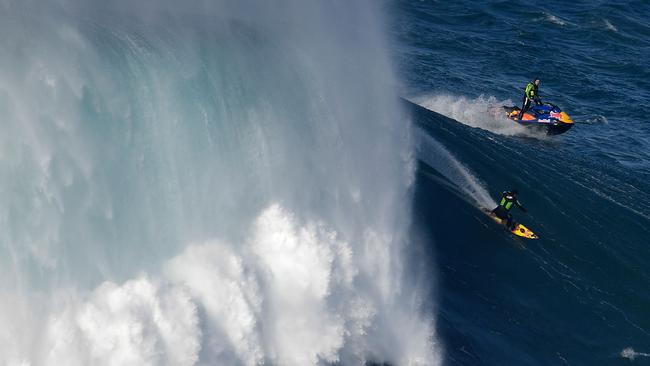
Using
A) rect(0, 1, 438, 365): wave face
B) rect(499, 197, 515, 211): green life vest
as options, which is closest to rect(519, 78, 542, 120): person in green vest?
rect(499, 197, 515, 211): green life vest

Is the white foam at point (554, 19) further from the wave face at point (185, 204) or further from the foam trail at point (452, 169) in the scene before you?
the wave face at point (185, 204)

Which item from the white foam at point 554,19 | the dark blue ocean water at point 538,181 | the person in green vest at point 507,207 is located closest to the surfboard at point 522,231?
the person in green vest at point 507,207

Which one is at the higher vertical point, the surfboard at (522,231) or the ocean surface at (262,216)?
the ocean surface at (262,216)

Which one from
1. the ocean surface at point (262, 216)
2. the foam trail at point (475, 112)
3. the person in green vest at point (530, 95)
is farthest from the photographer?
the foam trail at point (475, 112)

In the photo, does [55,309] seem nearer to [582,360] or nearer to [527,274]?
[582,360]

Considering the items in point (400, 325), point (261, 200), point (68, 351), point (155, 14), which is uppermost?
point (155, 14)

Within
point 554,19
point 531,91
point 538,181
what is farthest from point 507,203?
point 554,19

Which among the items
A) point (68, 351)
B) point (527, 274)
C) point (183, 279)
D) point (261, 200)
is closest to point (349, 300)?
point (261, 200)
